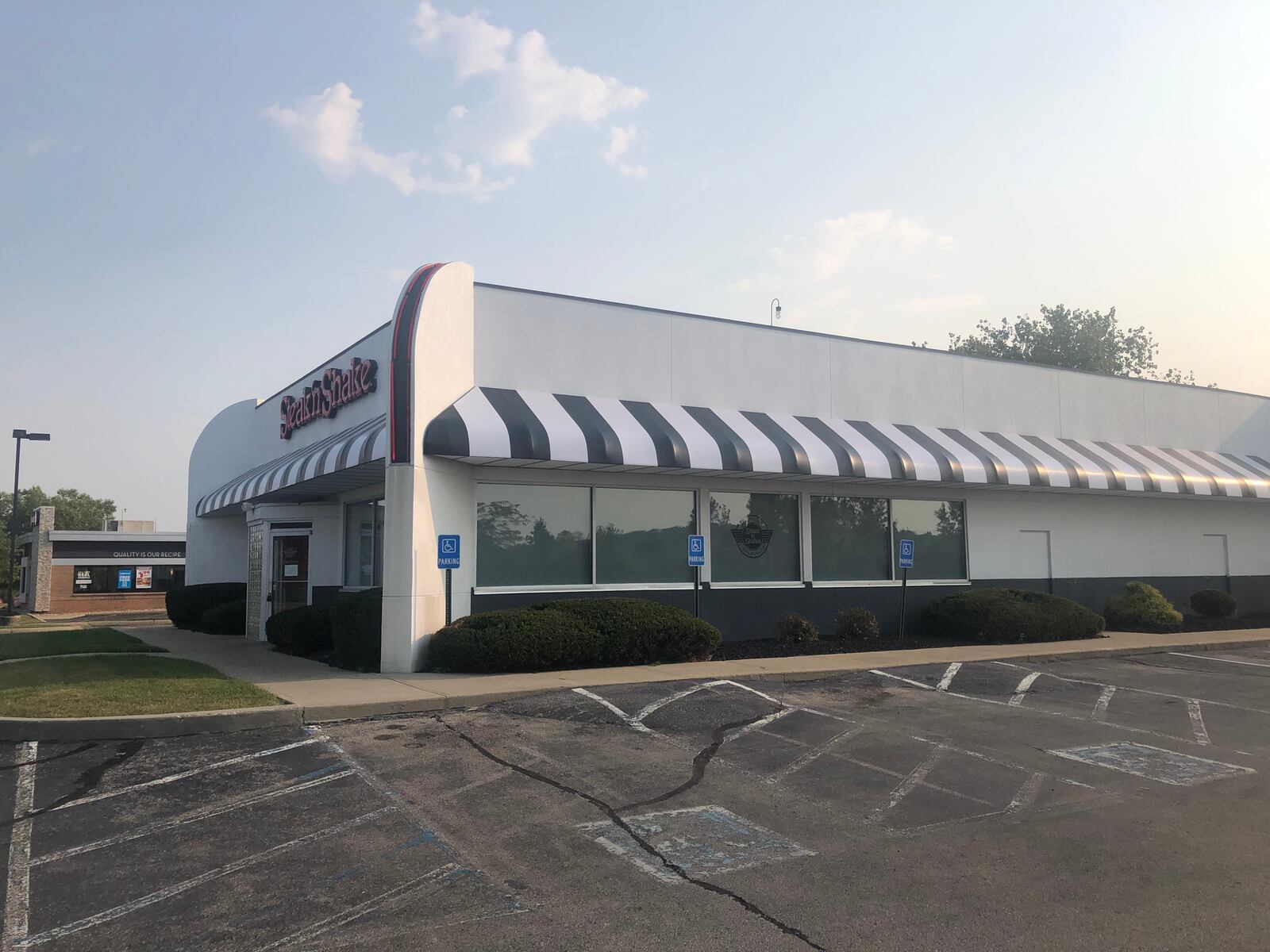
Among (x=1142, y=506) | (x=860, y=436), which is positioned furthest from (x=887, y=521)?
(x=1142, y=506)

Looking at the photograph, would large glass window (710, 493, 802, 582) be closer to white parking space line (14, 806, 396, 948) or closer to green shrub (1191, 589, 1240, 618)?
white parking space line (14, 806, 396, 948)

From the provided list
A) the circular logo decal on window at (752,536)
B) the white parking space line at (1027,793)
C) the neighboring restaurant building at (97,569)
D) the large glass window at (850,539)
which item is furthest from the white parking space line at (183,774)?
the neighboring restaurant building at (97,569)

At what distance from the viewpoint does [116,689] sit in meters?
11.3

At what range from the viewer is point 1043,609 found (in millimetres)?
18656

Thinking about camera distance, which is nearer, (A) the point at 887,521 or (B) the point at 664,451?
(B) the point at 664,451

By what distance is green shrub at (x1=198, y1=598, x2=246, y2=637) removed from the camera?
22.5 m

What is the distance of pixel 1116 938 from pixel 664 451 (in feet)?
38.0

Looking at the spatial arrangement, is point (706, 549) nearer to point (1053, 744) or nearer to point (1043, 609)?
point (1043, 609)

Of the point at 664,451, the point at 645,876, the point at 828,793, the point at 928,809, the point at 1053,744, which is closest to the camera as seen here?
the point at 645,876

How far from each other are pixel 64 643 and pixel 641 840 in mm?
16740

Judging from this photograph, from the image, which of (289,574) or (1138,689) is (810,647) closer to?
(1138,689)

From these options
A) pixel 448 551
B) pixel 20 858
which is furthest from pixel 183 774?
pixel 448 551

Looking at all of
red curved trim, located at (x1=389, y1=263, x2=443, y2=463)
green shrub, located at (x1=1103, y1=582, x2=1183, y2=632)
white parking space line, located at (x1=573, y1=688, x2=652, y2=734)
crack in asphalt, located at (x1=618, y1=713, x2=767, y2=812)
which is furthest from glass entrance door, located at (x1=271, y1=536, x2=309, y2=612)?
green shrub, located at (x1=1103, y1=582, x2=1183, y2=632)

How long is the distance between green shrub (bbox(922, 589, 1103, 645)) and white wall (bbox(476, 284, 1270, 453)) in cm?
416
